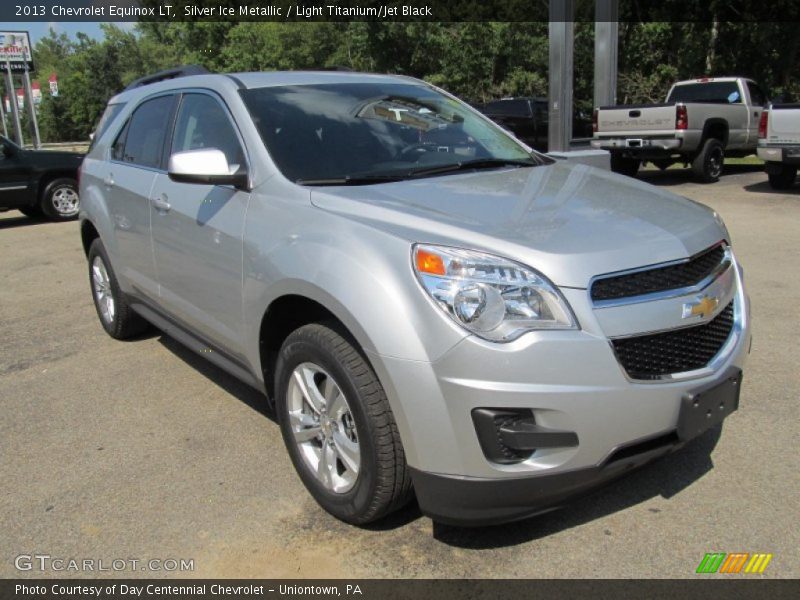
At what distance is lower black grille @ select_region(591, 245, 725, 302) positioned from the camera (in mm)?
2338

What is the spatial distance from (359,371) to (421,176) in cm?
112

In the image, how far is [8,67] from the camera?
23.4m

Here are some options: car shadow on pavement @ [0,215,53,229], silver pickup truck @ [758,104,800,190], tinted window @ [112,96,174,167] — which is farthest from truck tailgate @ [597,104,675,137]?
car shadow on pavement @ [0,215,53,229]

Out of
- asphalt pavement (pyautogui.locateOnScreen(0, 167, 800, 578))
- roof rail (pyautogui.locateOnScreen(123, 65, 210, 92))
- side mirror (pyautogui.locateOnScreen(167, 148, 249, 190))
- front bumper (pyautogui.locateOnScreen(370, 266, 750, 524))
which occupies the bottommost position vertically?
asphalt pavement (pyautogui.locateOnScreen(0, 167, 800, 578))

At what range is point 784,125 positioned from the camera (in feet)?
35.6

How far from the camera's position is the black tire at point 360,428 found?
2461mm

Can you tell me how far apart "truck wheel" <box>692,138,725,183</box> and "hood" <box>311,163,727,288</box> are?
1094 centimetres

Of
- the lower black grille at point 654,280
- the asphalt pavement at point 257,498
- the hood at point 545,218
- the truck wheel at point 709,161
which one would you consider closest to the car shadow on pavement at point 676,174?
the truck wheel at point 709,161

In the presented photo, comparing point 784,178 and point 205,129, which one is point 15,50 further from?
point 205,129

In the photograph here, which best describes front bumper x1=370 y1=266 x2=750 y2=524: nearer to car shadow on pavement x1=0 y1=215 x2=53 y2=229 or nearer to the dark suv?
the dark suv

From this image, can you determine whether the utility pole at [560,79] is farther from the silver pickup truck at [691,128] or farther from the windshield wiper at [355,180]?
the windshield wiper at [355,180]

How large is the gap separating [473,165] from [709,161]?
37.2 ft

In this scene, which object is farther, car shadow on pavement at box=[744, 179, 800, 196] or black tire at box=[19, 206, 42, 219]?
black tire at box=[19, 206, 42, 219]

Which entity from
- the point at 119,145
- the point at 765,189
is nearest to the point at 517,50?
the point at 765,189
